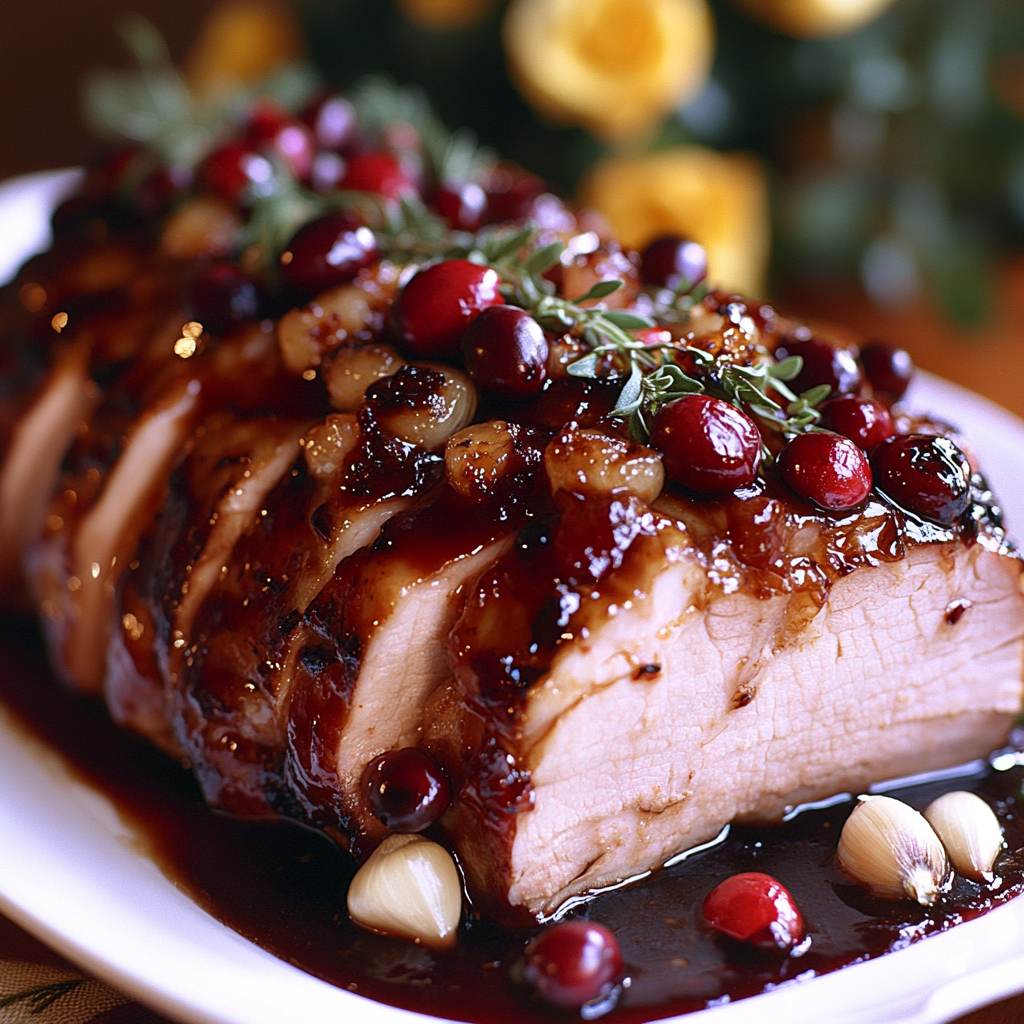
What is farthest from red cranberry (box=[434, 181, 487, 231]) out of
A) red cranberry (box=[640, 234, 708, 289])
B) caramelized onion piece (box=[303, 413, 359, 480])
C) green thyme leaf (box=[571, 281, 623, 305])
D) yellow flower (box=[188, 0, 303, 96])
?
yellow flower (box=[188, 0, 303, 96])

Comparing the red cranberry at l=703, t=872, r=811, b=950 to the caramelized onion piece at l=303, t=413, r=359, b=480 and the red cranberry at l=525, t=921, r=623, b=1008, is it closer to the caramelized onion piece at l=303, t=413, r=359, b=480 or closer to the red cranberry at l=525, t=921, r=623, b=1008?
the red cranberry at l=525, t=921, r=623, b=1008

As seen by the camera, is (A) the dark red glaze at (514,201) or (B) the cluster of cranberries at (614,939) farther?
(A) the dark red glaze at (514,201)

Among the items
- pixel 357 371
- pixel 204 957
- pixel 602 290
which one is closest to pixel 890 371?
pixel 602 290

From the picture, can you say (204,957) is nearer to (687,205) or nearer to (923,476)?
(923,476)

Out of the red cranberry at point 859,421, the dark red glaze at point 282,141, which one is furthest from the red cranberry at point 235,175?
the red cranberry at point 859,421

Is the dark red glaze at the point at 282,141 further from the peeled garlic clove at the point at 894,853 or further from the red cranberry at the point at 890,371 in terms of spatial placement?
the peeled garlic clove at the point at 894,853

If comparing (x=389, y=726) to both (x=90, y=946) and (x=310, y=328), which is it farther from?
(x=310, y=328)
